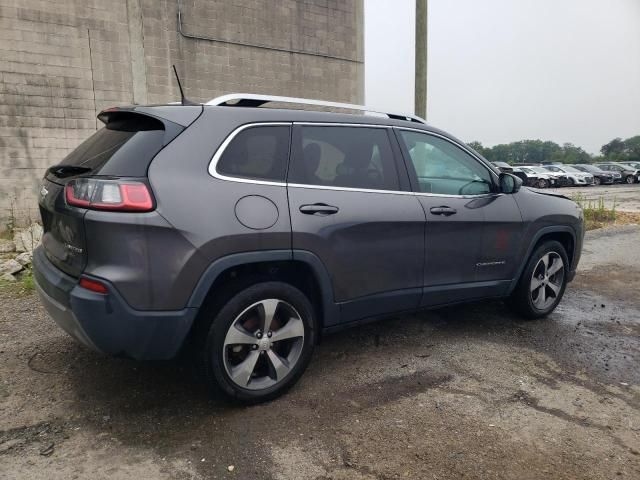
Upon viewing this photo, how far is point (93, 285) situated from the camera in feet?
7.96

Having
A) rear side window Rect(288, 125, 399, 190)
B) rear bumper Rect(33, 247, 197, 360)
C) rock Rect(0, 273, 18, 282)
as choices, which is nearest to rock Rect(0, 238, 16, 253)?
rock Rect(0, 273, 18, 282)

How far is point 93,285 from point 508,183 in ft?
10.4

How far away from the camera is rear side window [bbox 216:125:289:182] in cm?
275

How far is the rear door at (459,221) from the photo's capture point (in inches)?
140

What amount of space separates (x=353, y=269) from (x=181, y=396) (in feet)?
4.31

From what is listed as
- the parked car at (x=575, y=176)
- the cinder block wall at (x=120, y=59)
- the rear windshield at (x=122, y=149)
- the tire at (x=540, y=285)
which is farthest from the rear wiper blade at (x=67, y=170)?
the parked car at (x=575, y=176)

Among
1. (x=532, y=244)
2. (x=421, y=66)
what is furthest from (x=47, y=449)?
(x=421, y=66)

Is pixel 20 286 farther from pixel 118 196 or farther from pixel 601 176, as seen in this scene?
pixel 601 176

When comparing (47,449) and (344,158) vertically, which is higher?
(344,158)

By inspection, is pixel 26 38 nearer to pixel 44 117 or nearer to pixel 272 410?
pixel 44 117

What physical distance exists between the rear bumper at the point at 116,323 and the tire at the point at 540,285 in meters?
2.99

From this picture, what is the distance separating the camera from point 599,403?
3021mm

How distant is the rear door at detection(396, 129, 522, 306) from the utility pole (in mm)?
5401

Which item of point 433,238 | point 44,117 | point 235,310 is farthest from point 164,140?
point 44,117
